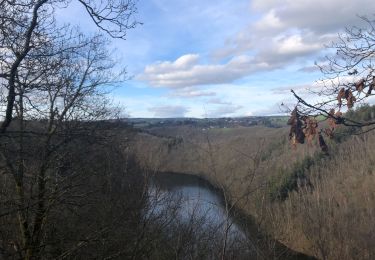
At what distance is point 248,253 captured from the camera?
13914mm

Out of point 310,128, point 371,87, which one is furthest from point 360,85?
point 310,128

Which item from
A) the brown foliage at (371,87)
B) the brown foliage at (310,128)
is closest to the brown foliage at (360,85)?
the brown foliage at (371,87)

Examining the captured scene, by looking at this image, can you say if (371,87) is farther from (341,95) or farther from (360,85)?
(341,95)

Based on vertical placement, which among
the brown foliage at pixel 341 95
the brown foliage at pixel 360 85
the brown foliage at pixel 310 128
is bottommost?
the brown foliage at pixel 310 128

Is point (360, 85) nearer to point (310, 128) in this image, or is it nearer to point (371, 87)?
point (371, 87)

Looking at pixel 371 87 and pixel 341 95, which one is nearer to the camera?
pixel 371 87

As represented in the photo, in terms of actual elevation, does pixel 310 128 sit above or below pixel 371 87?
below

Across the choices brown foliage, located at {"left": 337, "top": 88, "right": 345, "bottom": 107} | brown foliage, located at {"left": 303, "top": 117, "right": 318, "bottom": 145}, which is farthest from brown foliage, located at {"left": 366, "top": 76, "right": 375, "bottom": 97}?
brown foliage, located at {"left": 303, "top": 117, "right": 318, "bottom": 145}

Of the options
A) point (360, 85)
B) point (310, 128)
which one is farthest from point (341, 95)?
point (310, 128)

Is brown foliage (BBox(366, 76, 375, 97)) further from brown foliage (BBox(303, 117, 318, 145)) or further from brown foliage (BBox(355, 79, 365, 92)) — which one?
brown foliage (BBox(303, 117, 318, 145))

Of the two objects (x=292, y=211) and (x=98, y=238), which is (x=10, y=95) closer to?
(x=98, y=238)

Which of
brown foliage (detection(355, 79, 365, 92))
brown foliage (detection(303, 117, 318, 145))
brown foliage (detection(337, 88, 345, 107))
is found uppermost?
brown foliage (detection(355, 79, 365, 92))

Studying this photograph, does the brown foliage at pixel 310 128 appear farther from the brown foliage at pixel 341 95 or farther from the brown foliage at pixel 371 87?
the brown foliage at pixel 371 87

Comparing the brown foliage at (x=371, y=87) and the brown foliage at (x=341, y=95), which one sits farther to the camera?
the brown foliage at (x=341, y=95)
